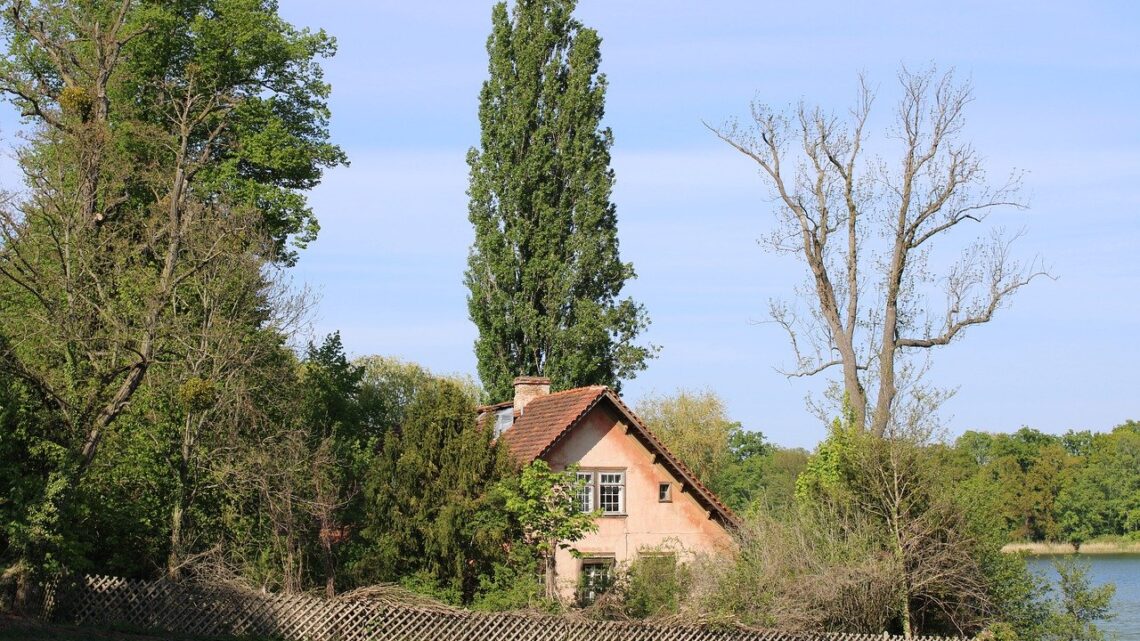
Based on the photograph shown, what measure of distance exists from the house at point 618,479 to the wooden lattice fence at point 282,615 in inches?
380

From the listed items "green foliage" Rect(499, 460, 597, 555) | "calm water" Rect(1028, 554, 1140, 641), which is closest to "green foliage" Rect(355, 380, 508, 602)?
"green foliage" Rect(499, 460, 597, 555)

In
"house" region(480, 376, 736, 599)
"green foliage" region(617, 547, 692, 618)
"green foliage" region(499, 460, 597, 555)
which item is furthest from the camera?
"house" region(480, 376, 736, 599)

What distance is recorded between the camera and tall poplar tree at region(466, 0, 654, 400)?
41500mm

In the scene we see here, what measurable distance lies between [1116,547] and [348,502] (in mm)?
72015

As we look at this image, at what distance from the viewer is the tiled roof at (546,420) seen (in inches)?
1305

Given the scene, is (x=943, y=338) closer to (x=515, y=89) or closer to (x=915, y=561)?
(x=915, y=561)

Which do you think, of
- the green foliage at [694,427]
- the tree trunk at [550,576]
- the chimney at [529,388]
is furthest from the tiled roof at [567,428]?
the green foliage at [694,427]

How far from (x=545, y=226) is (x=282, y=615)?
20.9m

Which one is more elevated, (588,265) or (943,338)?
(588,265)

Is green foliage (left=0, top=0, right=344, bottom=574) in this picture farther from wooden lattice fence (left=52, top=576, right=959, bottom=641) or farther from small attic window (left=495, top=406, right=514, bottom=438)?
small attic window (left=495, top=406, right=514, bottom=438)

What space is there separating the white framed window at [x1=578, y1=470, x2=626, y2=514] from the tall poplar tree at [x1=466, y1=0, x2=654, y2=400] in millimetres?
7018

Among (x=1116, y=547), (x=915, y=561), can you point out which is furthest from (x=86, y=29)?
(x=1116, y=547)

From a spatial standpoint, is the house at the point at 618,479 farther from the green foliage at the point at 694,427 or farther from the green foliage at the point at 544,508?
the green foliage at the point at 694,427

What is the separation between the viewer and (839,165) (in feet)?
124
